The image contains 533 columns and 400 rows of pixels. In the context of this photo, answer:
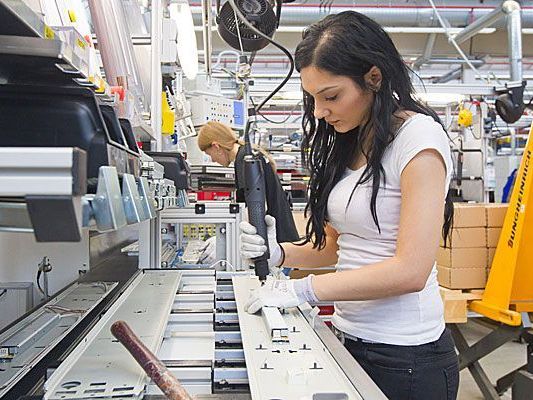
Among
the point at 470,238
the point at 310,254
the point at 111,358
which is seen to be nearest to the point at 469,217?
the point at 470,238

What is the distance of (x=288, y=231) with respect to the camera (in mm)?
2629

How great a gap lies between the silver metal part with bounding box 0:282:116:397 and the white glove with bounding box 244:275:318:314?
Result: 1.35 feet

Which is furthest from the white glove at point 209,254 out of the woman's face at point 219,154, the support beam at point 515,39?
the support beam at point 515,39

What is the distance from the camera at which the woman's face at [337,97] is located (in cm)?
116

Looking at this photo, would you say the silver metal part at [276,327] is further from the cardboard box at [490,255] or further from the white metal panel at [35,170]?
the cardboard box at [490,255]

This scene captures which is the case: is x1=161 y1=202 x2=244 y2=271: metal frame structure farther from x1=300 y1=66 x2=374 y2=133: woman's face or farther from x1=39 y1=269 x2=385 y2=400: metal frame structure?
x1=300 y1=66 x2=374 y2=133: woman's face

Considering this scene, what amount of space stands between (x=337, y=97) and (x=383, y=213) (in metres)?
0.28

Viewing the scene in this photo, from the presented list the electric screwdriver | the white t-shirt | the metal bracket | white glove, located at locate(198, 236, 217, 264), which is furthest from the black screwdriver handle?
white glove, located at locate(198, 236, 217, 264)

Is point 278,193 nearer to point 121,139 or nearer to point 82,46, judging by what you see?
point 121,139

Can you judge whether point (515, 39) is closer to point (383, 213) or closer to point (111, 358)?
point (383, 213)

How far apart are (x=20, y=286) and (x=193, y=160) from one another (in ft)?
7.96

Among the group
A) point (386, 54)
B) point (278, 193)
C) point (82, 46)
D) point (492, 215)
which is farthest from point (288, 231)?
point (82, 46)

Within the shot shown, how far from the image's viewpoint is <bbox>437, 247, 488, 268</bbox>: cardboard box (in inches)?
122

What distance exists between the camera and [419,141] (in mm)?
1072
